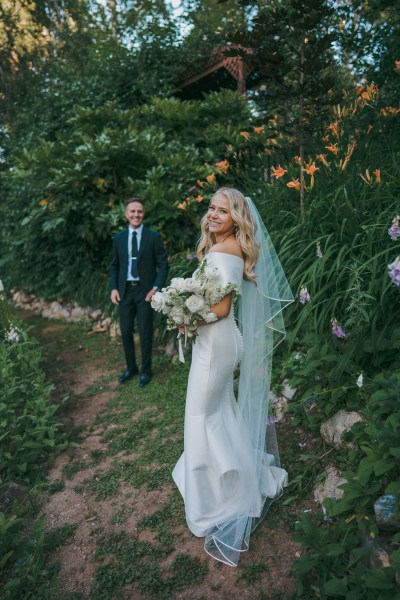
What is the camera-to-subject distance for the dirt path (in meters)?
2.49

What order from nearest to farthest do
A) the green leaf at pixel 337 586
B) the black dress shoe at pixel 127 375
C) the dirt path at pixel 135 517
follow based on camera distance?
the green leaf at pixel 337 586 < the dirt path at pixel 135 517 < the black dress shoe at pixel 127 375

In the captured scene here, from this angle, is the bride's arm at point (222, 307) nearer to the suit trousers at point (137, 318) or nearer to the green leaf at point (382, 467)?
the green leaf at point (382, 467)

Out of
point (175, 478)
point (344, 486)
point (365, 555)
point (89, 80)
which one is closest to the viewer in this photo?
point (365, 555)

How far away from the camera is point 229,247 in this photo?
9.23ft

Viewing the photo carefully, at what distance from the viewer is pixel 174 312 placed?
2629 mm

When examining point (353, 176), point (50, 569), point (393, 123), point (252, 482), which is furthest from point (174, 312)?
Result: point (393, 123)

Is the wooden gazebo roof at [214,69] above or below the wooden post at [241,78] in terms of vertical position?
above

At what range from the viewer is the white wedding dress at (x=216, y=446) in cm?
278

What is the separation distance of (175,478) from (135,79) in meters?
8.29

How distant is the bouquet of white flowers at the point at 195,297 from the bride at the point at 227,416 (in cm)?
8

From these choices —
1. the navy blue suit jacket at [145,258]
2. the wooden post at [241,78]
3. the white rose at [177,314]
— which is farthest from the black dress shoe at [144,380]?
the wooden post at [241,78]

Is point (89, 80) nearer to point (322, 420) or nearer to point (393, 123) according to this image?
point (393, 123)

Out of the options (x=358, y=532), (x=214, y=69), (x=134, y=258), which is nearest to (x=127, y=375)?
(x=134, y=258)

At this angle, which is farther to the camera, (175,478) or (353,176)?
(353,176)
